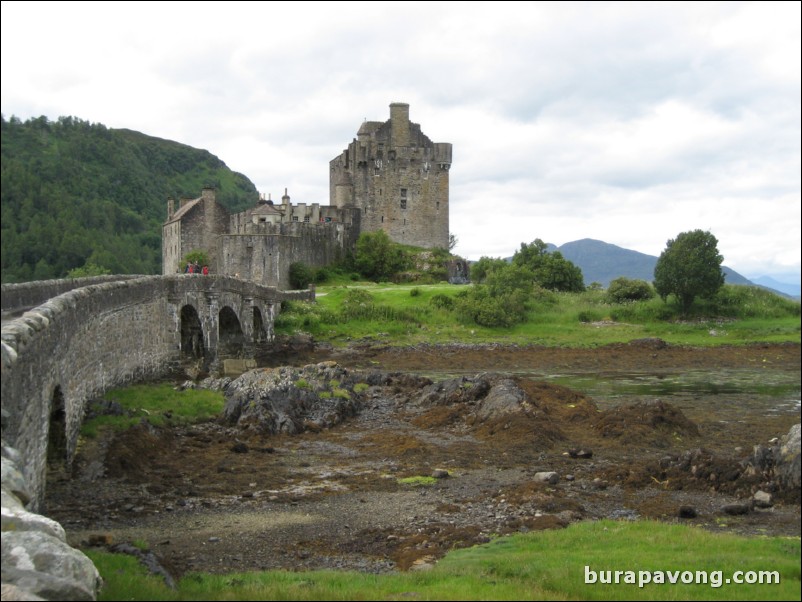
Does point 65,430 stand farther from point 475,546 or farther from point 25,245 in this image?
point 25,245

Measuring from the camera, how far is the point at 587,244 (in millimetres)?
198125

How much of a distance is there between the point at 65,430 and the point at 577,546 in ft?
33.2

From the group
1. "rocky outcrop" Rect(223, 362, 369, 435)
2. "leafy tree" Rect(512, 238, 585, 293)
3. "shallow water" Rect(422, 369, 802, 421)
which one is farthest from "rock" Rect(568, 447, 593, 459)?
"leafy tree" Rect(512, 238, 585, 293)

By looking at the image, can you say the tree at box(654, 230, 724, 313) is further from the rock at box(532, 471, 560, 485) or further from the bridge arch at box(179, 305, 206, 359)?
the bridge arch at box(179, 305, 206, 359)

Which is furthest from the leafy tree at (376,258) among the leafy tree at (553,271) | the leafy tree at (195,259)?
the leafy tree at (195,259)

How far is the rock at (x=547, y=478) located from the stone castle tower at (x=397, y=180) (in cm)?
6280

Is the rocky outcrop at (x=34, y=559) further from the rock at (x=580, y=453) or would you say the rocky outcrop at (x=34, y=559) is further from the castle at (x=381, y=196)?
the castle at (x=381, y=196)

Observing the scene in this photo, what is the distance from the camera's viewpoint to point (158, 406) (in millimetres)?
24344

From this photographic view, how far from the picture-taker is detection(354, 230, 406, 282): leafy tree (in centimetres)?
7125

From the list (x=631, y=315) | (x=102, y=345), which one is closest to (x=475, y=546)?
(x=102, y=345)

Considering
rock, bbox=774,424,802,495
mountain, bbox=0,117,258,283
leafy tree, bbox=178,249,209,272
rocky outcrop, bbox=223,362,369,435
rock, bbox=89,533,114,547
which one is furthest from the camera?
mountain, bbox=0,117,258,283

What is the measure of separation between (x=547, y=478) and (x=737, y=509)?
164 inches

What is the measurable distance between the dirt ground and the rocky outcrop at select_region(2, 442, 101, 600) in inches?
129

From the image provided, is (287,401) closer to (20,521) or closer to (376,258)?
(20,521)
